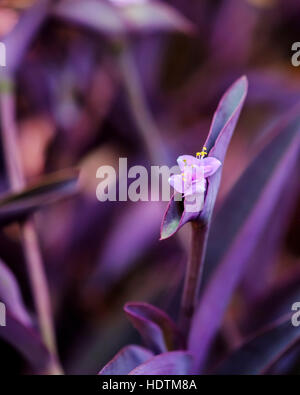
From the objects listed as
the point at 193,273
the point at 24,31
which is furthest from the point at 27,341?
the point at 24,31

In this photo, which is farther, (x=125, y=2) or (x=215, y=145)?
(x=125, y=2)

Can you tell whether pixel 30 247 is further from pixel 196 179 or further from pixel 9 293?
pixel 196 179

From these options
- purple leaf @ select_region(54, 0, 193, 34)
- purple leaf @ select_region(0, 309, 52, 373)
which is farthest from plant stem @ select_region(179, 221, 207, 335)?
purple leaf @ select_region(54, 0, 193, 34)

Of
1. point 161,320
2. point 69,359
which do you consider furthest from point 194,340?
point 69,359

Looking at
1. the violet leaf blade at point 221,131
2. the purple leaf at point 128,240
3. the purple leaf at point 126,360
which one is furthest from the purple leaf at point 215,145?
the purple leaf at point 128,240

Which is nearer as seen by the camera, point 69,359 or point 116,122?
point 69,359

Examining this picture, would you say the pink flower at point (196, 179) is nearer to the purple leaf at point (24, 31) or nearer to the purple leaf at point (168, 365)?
the purple leaf at point (168, 365)
